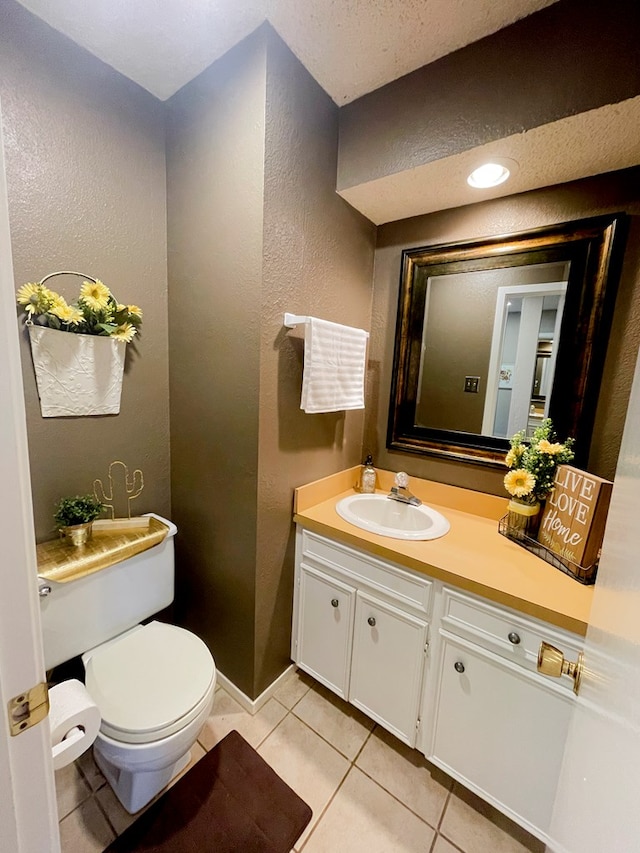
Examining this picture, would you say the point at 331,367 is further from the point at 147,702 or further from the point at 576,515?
the point at 147,702

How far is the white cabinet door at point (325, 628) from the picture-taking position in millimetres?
1380

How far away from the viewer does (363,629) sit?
1.33 m

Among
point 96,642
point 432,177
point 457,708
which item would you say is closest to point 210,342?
point 432,177

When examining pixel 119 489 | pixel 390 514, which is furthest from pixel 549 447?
pixel 119 489

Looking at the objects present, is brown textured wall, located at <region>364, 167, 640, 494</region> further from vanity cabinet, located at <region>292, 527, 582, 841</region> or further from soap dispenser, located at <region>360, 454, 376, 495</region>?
vanity cabinet, located at <region>292, 527, 582, 841</region>

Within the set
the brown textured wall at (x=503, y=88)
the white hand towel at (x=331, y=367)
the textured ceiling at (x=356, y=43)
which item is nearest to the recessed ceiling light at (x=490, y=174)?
the textured ceiling at (x=356, y=43)

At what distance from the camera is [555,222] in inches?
52.6

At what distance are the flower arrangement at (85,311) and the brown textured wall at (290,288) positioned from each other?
0.59m

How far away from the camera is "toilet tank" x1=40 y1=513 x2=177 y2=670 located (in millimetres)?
1109

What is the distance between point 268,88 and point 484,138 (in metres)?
0.73

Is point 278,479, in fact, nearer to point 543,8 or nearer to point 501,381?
point 501,381

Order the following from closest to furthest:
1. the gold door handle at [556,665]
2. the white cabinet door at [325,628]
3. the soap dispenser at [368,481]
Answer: the gold door handle at [556,665] < the white cabinet door at [325,628] < the soap dispenser at [368,481]

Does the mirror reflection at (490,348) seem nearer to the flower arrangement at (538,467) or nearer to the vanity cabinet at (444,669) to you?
the flower arrangement at (538,467)

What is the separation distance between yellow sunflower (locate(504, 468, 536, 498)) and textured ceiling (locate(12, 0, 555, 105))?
144cm
